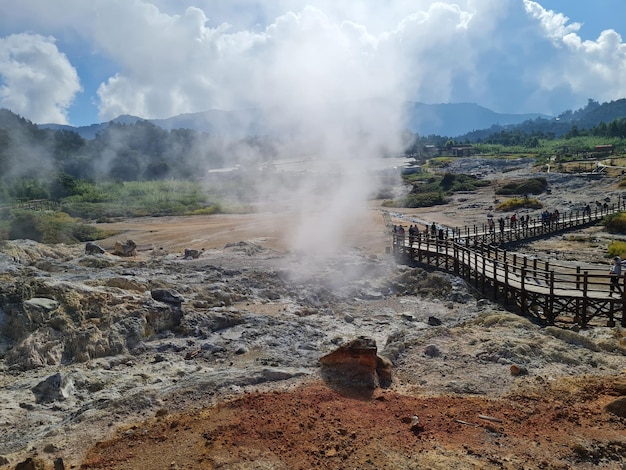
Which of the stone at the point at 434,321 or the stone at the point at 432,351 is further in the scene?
the stone at the point at 434,321

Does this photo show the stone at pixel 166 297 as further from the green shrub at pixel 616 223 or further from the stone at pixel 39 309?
the green shrub at pixel 616 223

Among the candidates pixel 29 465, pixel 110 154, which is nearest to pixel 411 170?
pixel 110 154

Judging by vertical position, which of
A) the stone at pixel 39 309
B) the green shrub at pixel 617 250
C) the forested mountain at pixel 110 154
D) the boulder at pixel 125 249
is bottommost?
the green shrub at pixel 617 250

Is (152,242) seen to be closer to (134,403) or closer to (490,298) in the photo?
(490,298)

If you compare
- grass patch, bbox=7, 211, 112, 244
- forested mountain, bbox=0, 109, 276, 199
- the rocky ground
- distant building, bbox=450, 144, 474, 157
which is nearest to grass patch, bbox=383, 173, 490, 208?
forested mountain, bbox=0, 109, 276, 199

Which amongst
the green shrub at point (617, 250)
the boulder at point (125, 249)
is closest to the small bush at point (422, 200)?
the green shrub at point (617, 250)

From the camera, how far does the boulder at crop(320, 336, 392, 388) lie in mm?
8211

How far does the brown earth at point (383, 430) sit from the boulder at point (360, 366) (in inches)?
9.6

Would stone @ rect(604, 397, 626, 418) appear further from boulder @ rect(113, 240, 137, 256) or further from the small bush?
the small bush

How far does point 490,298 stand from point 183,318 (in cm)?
876

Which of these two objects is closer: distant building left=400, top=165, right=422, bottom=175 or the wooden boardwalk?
the wooden boardwalk

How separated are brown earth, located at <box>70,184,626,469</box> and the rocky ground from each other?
0.02 meters

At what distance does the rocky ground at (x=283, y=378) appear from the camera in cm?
634

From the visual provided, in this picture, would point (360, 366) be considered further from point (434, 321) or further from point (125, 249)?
point (125, 249)
